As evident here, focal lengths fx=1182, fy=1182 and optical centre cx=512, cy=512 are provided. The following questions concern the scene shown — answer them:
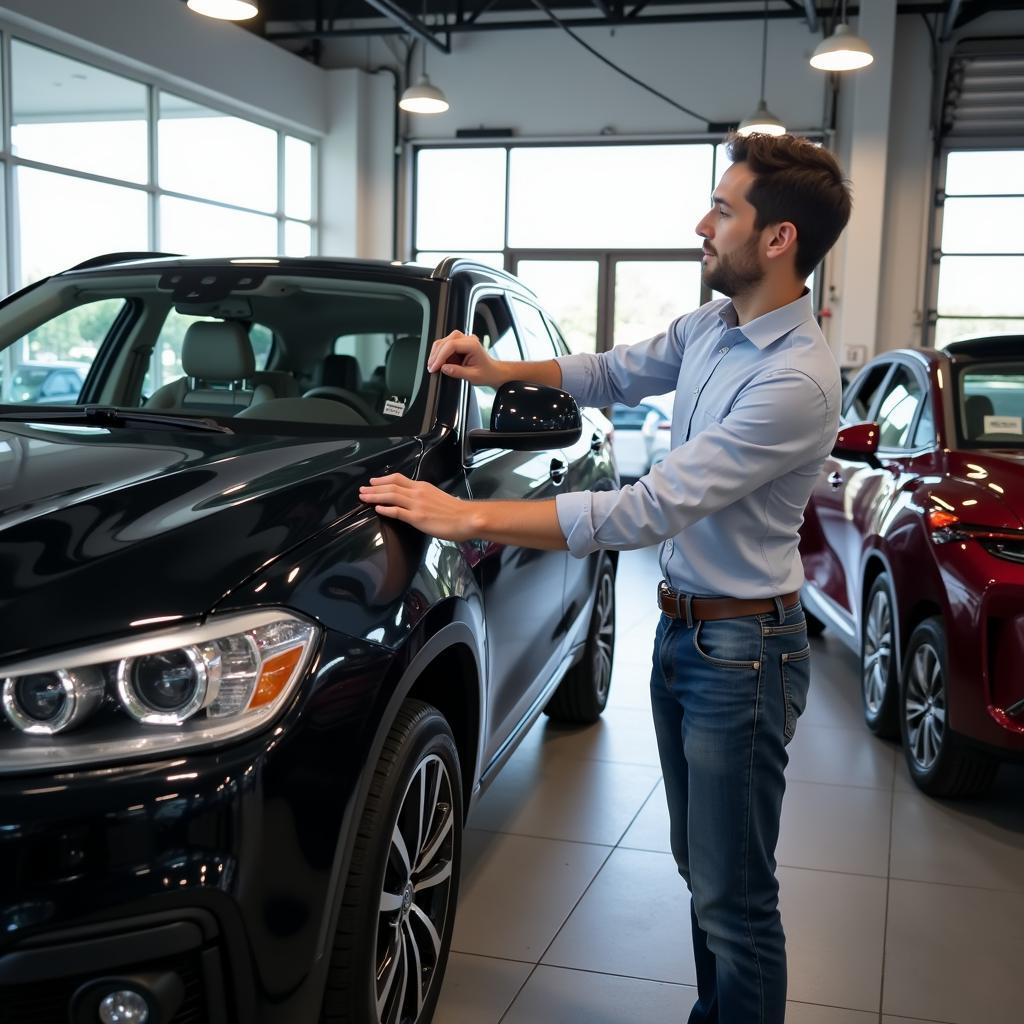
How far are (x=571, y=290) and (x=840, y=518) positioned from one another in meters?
10.2

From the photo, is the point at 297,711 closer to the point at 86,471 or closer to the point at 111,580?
the point at 111,580

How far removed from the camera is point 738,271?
76.1 inches

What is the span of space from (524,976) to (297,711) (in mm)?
1284

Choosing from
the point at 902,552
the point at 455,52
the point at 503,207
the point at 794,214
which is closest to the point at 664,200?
the point at 503,207

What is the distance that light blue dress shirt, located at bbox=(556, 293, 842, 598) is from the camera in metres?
1.82

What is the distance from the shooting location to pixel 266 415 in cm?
264

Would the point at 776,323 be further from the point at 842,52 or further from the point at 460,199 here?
the point at 460,199

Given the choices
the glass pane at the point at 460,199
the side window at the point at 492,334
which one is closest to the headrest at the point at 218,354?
the side window at the point at 492,334

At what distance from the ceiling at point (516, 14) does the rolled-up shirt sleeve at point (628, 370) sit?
10.5 meters

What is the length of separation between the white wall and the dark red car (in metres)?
8.01

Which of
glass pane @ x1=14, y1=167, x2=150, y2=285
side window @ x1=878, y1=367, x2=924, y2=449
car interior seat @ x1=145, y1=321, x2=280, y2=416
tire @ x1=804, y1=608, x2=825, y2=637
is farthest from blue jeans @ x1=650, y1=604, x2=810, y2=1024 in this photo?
glass pane @ x1=14, y1=167, x2=150, y2=285

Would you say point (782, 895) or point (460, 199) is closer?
point (782, 895)

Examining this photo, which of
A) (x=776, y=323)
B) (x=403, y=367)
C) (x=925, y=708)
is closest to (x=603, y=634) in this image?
(x=925, y=708)

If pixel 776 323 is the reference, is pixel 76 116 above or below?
above
